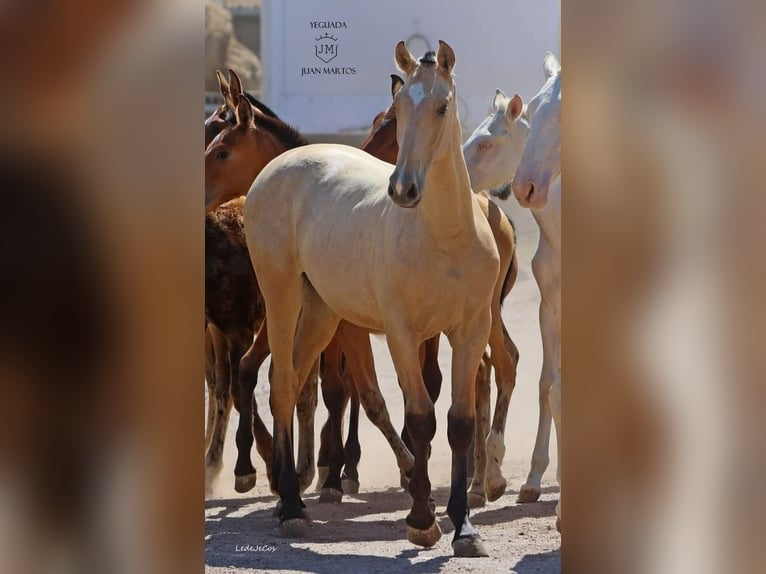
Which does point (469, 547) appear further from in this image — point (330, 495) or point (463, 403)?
point (330, 495)

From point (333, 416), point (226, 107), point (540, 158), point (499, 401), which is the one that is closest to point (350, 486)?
point (333, 416)

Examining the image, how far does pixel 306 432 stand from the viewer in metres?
8.03

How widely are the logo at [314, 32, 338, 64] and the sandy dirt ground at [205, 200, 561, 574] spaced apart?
1.73 meters

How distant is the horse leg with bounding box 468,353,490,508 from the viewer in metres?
7.67

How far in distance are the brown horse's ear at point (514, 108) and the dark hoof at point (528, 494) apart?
2.16m

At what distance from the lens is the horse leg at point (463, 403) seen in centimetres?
621

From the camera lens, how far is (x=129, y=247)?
3033mm

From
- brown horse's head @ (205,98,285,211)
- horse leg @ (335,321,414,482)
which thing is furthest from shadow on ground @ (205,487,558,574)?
brown horse's head @ (205,98,285,211)

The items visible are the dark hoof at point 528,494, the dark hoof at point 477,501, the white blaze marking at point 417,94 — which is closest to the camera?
the white blaze marking at point 417,94

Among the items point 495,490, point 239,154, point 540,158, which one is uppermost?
point 239,154

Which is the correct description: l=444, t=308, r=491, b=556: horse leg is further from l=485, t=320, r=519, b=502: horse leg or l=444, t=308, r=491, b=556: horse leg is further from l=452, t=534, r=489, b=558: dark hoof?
l=485, t=320, r=519, b=502: horse leg

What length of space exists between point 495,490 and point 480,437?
13.2 inches

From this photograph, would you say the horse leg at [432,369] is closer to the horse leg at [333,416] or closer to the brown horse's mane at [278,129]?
the horse leg at [333,416]

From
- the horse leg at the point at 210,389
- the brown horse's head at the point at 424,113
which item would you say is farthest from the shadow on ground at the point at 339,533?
the brown horse's head at the point at 424,113
